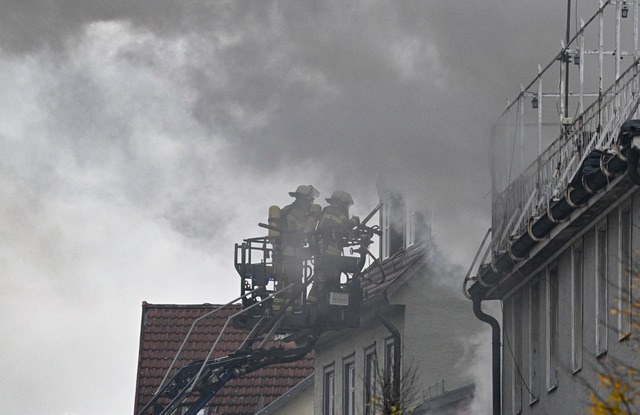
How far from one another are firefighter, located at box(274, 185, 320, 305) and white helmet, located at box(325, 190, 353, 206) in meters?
0.39

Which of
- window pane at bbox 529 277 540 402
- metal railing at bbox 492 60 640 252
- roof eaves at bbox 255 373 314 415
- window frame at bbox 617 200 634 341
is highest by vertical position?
roof eaves at bbox 255 373 314 415

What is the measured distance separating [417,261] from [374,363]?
6.41 feet

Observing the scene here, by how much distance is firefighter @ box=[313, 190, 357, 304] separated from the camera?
3497 cm

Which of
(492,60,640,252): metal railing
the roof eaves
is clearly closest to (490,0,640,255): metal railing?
(492,60,640,252): metal railing

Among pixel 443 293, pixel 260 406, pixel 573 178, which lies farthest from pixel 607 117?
pixel 260 406

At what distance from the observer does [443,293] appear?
119ft

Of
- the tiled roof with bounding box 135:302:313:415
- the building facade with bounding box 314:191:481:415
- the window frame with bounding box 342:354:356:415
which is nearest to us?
the building facade with bounding box 314:191:481:415

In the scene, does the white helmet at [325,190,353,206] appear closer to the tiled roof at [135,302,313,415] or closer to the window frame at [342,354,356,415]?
the window frame at [342,354,356,415]

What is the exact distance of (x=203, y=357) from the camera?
47.7 metres

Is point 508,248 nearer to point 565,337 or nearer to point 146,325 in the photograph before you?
point 565,337

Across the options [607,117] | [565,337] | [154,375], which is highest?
[154,375]

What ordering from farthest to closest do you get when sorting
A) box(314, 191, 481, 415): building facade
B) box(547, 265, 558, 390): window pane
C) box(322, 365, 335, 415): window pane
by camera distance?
box(322, 365, 335, 415): window pane, box(314, 191, 481, 415): building facade, box(547, 265, 558, 390): window pane

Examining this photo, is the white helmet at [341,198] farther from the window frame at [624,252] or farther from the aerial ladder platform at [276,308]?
the window frame at [624,252]

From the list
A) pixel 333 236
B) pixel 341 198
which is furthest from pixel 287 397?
pixel 341 198
